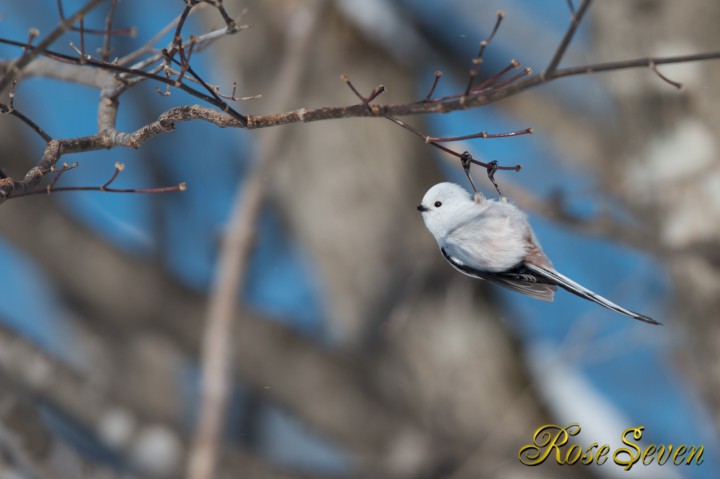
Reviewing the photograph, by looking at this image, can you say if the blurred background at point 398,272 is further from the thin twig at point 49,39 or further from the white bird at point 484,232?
the thin twig at point 49,39

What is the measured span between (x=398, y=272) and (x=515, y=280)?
305cm

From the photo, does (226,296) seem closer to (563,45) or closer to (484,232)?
(484,232)

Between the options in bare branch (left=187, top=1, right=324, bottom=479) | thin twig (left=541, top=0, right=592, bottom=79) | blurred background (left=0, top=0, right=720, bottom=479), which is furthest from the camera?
blurred background (left=0, top=0, right=720, bottom=479)

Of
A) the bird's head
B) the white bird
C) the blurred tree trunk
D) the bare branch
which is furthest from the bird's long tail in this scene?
the bare branch

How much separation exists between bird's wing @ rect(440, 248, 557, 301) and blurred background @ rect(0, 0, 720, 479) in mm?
1236

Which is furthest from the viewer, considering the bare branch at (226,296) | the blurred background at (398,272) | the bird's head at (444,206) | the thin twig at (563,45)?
the blurred background at (398,272)

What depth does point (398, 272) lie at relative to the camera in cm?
410

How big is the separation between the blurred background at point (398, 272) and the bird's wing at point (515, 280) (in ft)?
4.06

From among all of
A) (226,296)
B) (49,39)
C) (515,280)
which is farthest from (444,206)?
(226,296)

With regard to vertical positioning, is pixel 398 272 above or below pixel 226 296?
above

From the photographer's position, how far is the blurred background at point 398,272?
9.45 feet

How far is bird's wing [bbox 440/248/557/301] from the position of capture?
101 centimetres

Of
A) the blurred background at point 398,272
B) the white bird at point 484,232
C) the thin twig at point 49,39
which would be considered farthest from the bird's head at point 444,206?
the blurred background at point 398,272

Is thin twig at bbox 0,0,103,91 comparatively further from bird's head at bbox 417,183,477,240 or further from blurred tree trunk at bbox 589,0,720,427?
blurred tree trunk at bbox 589,0,720,427
